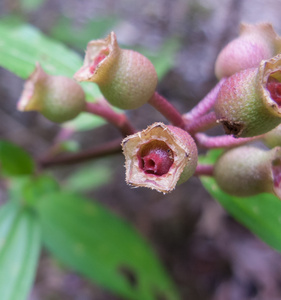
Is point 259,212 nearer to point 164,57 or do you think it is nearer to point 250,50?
point 250,50

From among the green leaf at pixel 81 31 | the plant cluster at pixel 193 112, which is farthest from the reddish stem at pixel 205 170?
the green leaf at pixel 81 31

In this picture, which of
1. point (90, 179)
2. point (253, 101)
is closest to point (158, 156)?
point (253, 101)

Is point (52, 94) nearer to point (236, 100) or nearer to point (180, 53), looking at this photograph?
point (236, 100)

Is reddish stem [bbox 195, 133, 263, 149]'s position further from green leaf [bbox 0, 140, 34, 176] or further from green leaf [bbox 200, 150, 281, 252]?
green leaf [bbox 0, 140, 34, 176]

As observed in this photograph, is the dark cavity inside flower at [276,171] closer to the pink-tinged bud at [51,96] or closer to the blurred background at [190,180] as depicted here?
the pink-tinged bud at [51,96]

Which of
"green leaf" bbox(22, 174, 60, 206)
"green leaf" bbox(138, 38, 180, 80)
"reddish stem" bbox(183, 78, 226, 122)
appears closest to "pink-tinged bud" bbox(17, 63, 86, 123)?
"reddish stem" bbox(183, 78, 226, 122)
